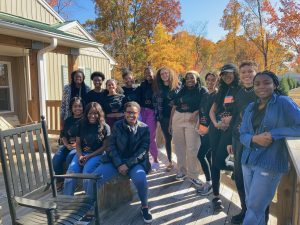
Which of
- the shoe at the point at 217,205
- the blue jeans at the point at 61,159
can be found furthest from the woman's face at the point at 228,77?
the blue jeans at the point at 61,159

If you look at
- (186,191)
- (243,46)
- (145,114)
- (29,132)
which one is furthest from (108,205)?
(243,46)

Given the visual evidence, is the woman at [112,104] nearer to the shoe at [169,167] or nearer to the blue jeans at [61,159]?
the blue jeans at [61,159]

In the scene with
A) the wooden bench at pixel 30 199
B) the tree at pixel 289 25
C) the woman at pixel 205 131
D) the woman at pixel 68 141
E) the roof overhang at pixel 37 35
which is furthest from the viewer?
the tree at pixel 289 25

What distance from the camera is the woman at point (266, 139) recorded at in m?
2.03

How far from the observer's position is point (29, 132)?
2.43m

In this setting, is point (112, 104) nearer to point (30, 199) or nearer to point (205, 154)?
point (205, 154)

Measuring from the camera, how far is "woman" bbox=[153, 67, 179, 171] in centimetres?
416

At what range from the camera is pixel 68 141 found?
3.78 metres

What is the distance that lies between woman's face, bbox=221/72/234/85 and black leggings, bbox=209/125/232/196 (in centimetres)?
52

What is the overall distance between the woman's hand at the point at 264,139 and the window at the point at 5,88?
25.2ft

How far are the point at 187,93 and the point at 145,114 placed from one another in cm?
96

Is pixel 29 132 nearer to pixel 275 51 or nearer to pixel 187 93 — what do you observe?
pixel 187 93

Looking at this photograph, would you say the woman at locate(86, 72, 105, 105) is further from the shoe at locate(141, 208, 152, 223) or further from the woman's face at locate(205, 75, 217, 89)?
the shoe at locate(141, 208, 152, 223)

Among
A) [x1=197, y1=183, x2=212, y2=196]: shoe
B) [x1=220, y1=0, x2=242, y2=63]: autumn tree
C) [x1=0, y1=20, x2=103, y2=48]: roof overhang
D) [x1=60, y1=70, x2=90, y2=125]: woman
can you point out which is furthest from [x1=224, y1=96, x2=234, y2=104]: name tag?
[x1=220, y1=0, x2=242, y2=63]: autumn tree
